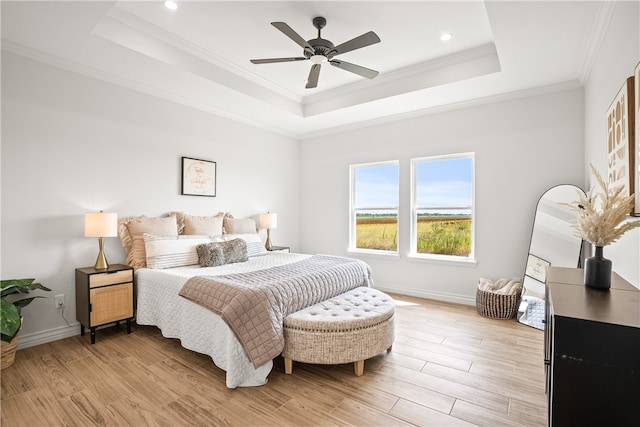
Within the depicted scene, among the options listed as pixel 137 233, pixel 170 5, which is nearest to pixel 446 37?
pixel 170 5

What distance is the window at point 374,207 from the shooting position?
5027 mm

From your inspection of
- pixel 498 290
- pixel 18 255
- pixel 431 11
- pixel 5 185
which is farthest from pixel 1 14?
pixel 498 290

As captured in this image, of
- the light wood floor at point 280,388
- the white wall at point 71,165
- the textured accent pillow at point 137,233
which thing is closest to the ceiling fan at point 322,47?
the white wall at point 71,165

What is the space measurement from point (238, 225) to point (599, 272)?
3.98 m

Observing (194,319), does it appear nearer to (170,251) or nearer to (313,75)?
(170,251)

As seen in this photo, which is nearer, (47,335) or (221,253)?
(47,335)

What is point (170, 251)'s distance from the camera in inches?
135

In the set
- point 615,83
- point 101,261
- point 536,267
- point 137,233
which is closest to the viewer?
point 615,83

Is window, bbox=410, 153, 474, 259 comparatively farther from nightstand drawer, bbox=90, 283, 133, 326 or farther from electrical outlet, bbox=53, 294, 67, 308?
electrical outlet, bbox=53, 294, 67, 308

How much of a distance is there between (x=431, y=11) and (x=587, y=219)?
2144 mm

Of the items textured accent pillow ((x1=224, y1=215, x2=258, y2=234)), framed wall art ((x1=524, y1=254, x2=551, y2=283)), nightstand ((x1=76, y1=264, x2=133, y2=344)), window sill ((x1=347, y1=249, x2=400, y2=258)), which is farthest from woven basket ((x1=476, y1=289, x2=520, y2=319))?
nightstand ((x1=76, y1=264, x2=133, y2=344))

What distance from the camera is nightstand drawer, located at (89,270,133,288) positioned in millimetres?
3006

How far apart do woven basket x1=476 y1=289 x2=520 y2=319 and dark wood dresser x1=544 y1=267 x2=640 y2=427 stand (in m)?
2.71

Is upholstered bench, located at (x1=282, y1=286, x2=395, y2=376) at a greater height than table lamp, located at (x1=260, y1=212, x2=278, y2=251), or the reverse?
table lamp, located at (x1=260, y1=212, x2=278, y2=251)
